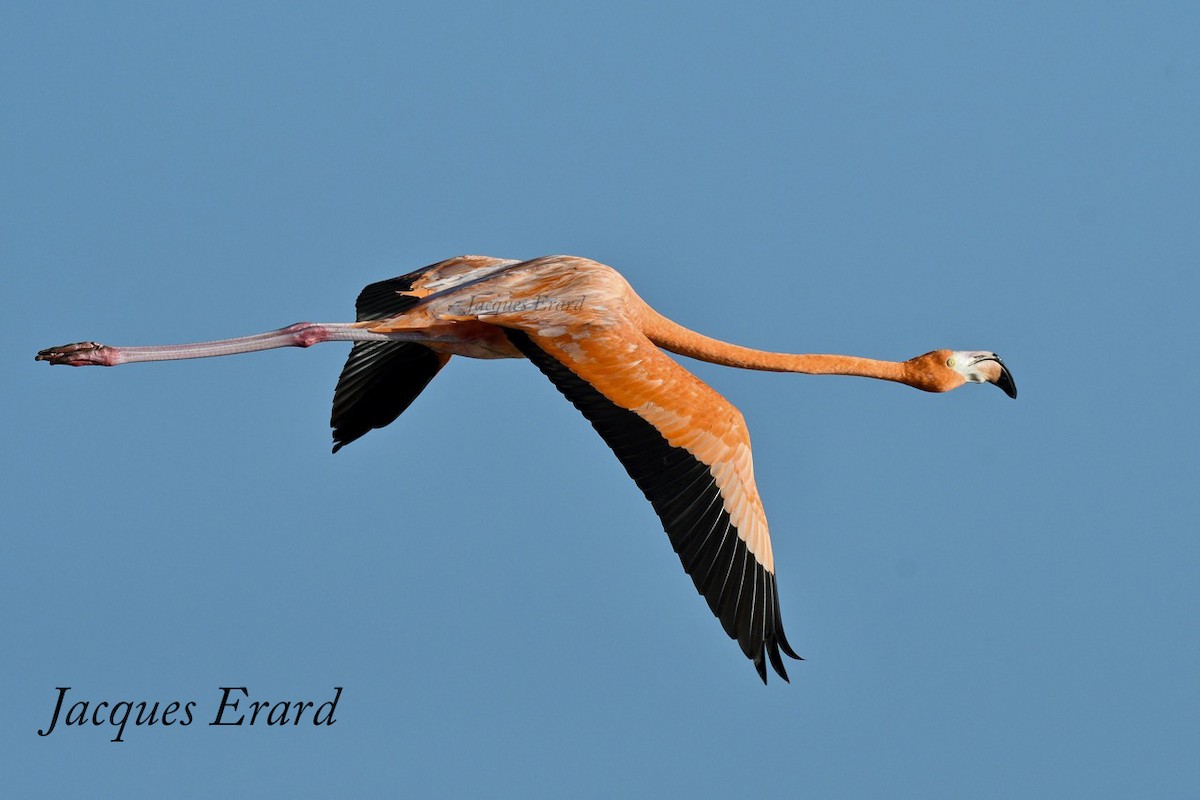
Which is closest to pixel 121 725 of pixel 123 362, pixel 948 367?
pixel 123 362

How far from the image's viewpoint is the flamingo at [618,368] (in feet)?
49.1

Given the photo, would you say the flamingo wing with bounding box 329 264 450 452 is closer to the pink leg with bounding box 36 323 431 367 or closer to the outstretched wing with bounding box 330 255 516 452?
the outstretched wing with bounding box 330 255 516 452

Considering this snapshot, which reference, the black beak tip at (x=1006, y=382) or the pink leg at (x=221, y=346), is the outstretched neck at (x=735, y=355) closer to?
the black beak tip at (x=1006, y=382)

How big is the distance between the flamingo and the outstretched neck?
0.01 metres

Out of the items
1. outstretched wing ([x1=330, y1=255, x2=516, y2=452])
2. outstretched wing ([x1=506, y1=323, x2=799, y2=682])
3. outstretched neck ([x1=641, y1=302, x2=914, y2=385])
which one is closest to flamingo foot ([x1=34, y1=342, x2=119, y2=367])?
outstretched wing ([x1=330, y1=255, x2=516, y2=452])

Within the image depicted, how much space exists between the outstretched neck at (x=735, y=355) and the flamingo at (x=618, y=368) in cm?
1

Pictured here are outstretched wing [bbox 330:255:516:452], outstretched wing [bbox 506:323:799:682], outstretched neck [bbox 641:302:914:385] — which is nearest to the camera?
outstretched wing [bbox 506:323:799:682]

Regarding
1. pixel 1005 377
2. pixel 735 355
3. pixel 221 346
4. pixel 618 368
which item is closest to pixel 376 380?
pixel 221 346

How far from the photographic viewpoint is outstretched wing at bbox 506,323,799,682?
14.9 m

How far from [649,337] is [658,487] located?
2329 millimetres

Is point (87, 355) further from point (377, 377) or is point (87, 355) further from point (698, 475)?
point (698, 475)

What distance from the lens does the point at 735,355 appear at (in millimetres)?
16875

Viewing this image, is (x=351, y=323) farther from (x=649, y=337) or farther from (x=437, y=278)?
(x=649, y=337)

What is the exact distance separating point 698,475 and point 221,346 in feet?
16.0
